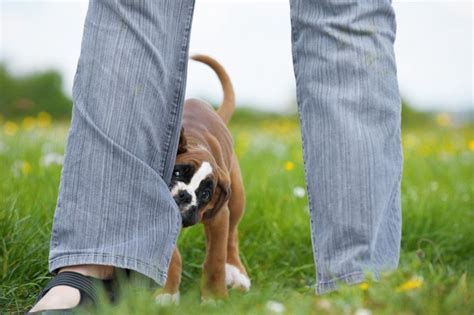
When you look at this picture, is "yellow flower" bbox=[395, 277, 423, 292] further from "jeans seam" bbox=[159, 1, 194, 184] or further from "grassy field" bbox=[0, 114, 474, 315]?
"jeans seam" bbox=[159, 1, 194, 184]

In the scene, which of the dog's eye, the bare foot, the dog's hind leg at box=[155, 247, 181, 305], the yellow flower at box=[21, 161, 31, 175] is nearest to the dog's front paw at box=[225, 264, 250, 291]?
the dog's hind leg at box=[155, 247, 181, 305]

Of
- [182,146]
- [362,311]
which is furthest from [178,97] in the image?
[362,311]

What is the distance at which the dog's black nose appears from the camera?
7.48 ft

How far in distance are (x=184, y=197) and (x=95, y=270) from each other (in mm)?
472

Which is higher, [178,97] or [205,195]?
[178,97]

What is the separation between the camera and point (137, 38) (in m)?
1.89

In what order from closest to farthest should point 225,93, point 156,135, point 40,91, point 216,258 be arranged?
point 156,135
point 216,258
point 225,93
point 40,91

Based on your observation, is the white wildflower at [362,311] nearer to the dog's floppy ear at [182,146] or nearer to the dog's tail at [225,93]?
the dog's floppy ear at [182,146]

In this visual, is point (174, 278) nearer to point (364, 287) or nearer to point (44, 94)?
point (364, 287)

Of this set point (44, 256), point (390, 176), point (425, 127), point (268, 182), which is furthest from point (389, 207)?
point (425, 127)

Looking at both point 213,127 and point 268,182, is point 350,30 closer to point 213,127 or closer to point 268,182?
point 213,127

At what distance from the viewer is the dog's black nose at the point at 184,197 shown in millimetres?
2281

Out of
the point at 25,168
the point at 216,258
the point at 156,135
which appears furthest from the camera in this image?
the point at 25,168

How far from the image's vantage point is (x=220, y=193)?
2.46m
